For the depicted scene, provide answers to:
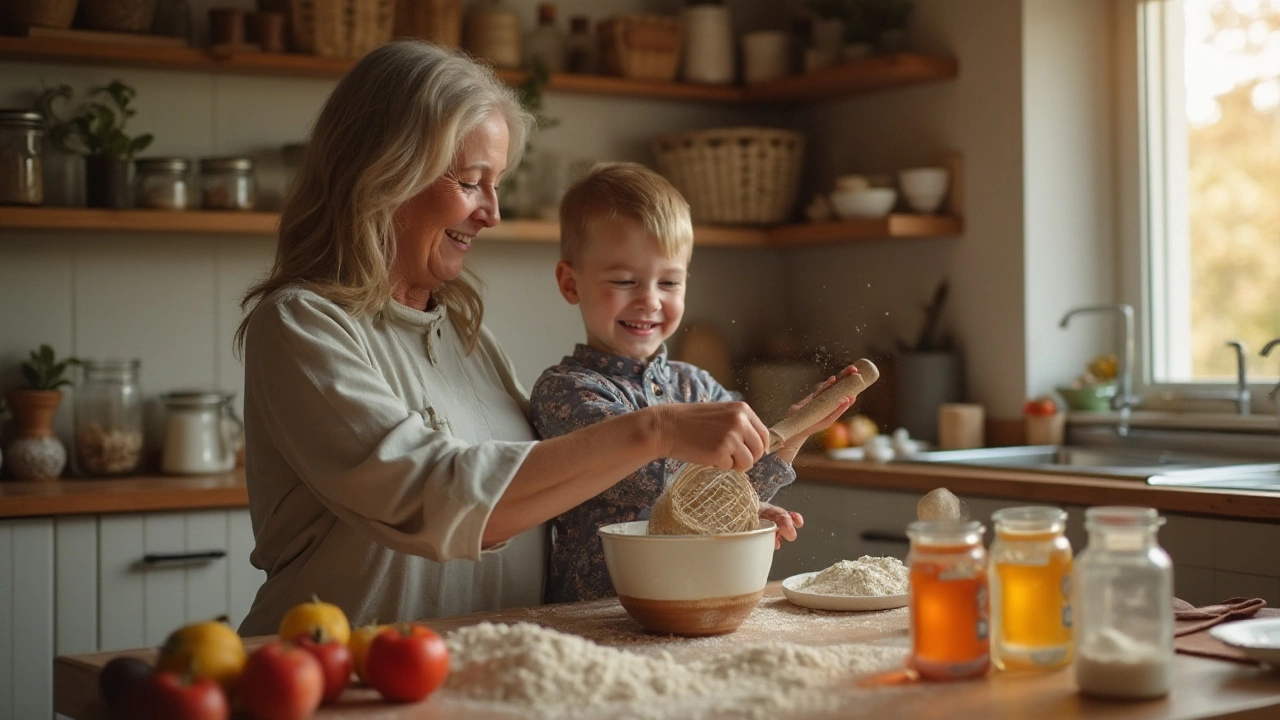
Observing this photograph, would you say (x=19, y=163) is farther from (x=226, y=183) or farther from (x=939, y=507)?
(x=939, y=507)

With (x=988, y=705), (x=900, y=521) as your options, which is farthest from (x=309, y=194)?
(x=900, y=521)

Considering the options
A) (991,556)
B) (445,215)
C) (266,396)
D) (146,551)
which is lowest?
(146,551)

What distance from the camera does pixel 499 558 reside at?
1821 mm

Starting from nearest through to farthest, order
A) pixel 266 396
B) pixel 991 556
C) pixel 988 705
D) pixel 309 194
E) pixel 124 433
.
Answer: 1. pixel 988 705
2. pixel 991 556
3. pixel 266 396
4. pixel 309 194
5. pixel 124 433

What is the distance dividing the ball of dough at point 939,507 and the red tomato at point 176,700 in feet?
2.82

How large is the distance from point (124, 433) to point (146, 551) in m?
0.44

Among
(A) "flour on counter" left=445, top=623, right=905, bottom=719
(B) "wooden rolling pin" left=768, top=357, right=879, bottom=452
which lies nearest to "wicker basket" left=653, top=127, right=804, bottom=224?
(B) "wooden rolling pin" left=768, top=357, right=879, bottom=452

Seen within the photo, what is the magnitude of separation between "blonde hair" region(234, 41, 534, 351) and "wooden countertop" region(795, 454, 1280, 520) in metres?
1.25

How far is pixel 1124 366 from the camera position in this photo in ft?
11.2

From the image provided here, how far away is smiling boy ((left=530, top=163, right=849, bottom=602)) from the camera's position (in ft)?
6.05

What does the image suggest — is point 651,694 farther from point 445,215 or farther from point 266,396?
point 445,215

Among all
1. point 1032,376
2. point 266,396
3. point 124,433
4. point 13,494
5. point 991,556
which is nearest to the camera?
point 991,556

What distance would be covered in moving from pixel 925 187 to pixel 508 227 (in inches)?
43.7

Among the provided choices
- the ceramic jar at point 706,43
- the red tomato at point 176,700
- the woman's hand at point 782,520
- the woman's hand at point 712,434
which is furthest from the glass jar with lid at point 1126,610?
the ceramic jar at point 706,43
